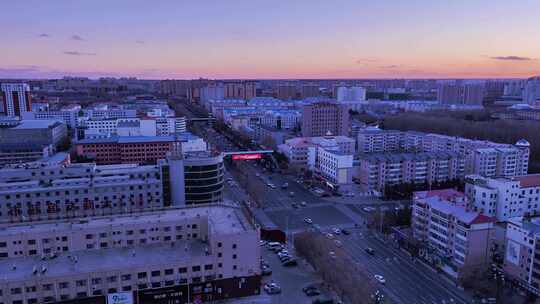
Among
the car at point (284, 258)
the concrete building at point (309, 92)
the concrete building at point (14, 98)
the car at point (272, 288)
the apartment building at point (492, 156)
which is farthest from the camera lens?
the concrete building at point (309, 92)

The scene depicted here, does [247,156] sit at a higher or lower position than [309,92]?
lower

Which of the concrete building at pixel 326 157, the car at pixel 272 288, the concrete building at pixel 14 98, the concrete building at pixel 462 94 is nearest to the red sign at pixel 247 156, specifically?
the concrete building at pixel 326 157

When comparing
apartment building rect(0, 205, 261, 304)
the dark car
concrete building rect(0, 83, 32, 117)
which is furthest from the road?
concrete building rect(0, 83, 32, 117)

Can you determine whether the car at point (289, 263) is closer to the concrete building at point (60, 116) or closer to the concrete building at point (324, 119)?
the concrete building at point (324, 119)

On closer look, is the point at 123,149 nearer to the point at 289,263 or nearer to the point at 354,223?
the point at 354,223

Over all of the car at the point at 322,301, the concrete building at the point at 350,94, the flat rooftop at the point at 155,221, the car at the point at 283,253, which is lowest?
the car at the point at 322,301

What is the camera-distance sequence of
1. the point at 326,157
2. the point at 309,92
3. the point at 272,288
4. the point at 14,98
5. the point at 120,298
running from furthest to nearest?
the point at 309,92, the point at 14,98, the point at 326,157, the point at 272,288, the point at 120,298

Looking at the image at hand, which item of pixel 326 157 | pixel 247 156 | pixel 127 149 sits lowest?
pixel 247 156

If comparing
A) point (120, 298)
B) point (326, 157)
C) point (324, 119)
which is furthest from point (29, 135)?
point (120, 298)
